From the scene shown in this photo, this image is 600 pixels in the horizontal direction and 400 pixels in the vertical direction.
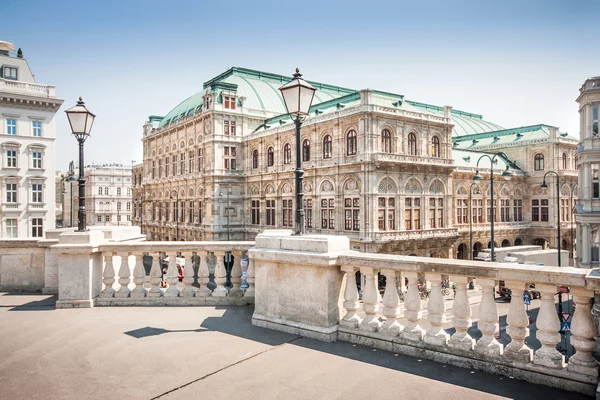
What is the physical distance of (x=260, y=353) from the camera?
4676mm

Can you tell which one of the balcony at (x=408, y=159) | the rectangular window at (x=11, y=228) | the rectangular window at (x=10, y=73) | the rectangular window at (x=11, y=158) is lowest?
the rectangular window at (x=11, y=228)

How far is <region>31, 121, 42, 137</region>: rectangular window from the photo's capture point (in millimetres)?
38562

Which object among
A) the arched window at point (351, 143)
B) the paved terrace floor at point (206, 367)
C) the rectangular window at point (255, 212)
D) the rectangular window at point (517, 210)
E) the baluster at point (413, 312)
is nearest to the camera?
the paved terrace floor at point (206, 367)

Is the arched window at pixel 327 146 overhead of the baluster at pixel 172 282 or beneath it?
overhead

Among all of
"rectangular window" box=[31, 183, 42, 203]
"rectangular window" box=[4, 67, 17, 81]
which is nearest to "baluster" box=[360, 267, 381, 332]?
"rectangular window" box=[31, 183, 42, 203]

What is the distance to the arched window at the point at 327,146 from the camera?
118ft

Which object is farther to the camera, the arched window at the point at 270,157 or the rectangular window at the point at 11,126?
the arched window at the point at 270,157

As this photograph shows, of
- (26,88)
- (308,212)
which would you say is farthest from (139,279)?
(26,88)

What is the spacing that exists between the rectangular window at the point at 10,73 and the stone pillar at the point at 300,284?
4389 cm

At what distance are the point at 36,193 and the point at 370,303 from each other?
42.6m

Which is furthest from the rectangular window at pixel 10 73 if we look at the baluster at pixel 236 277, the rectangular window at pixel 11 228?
the baluster at pixel 236 277

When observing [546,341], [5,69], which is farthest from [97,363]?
[5,69]

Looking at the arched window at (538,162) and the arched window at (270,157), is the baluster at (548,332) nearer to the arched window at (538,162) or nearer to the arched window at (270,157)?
the arched window at (270,157)

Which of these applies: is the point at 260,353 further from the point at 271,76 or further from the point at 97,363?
the point at 271,76
